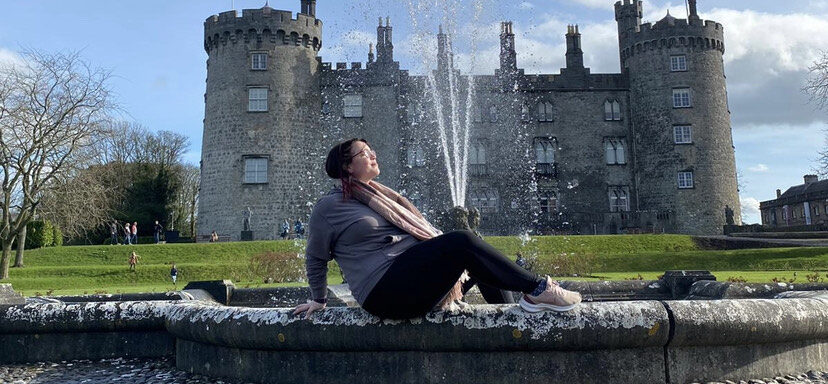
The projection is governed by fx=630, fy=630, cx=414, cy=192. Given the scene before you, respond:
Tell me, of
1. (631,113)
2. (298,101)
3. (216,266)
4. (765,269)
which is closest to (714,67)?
(631,113)

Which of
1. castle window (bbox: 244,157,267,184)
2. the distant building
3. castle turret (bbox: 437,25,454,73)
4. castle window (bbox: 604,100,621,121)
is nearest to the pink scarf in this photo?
castle window (bbox: 244,157,267,184)

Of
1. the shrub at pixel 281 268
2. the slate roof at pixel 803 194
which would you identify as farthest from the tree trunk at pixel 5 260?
the slate roof at pixel 803 194

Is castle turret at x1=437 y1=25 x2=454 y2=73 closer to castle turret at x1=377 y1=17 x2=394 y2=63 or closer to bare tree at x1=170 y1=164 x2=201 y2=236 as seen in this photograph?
castle turret at x1=377 y1=17 x2=394 y2=63

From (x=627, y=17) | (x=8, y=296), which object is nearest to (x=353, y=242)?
(x=8, y=296)

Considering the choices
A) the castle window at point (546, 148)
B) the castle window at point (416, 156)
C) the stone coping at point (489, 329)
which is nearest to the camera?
the stone coping at point (489, 329)

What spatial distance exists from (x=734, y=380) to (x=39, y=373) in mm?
4922

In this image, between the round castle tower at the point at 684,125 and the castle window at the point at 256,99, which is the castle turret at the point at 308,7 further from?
the round castle tower at the point at 684,125

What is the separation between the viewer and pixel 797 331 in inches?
157

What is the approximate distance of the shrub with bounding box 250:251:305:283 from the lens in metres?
19.3

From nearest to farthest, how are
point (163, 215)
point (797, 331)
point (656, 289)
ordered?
point (797, 331) < point (656, 289) < point (163, 215)

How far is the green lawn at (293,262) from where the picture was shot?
1962 centimetres

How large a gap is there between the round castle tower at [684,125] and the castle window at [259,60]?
22991 mm

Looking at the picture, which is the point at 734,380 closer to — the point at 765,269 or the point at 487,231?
the point at 765,269

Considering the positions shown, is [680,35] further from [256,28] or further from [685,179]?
[256,28]
